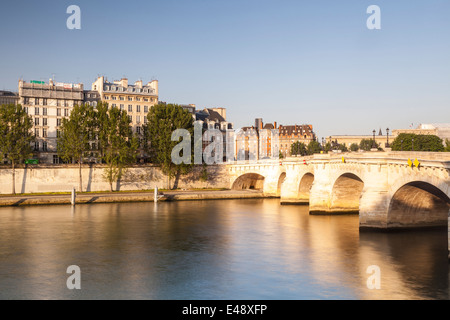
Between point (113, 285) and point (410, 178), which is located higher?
point (410, 178)

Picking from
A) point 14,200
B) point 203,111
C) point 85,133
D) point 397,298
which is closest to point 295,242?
point 397,298

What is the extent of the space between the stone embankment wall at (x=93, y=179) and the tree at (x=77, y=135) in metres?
1.89

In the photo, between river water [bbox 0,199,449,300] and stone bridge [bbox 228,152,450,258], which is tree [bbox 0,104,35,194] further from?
stone bridge [bbox 228,152,450,258]

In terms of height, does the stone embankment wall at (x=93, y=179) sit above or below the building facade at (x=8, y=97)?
below

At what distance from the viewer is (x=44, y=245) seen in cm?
3747

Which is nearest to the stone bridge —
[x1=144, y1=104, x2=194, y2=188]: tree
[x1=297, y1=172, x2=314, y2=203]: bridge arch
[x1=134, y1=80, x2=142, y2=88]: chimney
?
[x1=297, y1=172, x2=314, y2=203]: bridge arch

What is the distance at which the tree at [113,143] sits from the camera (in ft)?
254

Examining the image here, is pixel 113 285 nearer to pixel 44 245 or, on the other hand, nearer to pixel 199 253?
pixel 199 253

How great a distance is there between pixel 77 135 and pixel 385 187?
50797 mm

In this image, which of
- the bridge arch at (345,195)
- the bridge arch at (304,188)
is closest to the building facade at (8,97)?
the bridge arch at (304,188)

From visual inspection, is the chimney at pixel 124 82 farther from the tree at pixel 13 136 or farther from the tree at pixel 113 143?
the tree at pixel 13 136

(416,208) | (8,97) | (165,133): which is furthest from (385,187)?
(8,97)

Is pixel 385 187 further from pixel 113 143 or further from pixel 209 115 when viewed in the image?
pixel 209 115

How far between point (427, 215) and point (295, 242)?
12094mm
